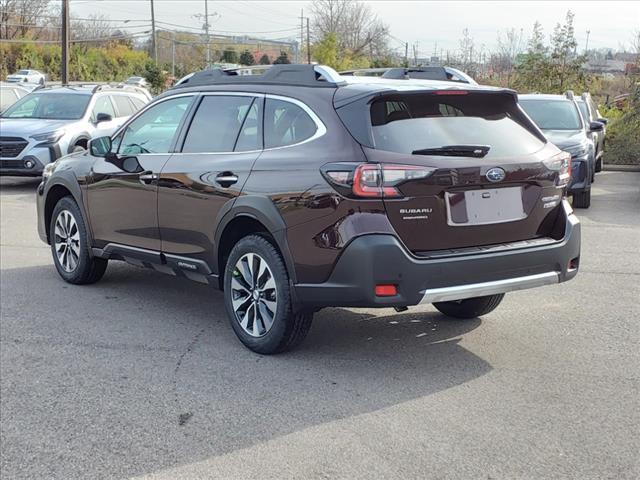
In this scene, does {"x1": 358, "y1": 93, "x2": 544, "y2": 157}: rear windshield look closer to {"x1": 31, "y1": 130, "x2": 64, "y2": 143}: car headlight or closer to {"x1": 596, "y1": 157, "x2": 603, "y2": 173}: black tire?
{"x1": 31, "y1": 130, "x2": 64, "y2": 143}: car headlight

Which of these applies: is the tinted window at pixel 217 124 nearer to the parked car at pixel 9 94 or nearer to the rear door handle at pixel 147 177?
the rear door handle at pixel 147 177

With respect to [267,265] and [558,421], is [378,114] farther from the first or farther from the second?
[558,421]

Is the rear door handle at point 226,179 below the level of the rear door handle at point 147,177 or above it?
above

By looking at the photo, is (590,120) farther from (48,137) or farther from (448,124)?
(448,124)

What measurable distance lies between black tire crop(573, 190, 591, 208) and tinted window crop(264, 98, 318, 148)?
7692 mm

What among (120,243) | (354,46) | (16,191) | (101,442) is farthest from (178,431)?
(354,46)

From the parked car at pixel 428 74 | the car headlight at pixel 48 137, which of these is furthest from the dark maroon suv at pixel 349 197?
the car headlight at pixel 48 137

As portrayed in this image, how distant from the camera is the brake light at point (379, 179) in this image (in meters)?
4.32

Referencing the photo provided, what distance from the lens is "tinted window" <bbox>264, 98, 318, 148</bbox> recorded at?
4.84m

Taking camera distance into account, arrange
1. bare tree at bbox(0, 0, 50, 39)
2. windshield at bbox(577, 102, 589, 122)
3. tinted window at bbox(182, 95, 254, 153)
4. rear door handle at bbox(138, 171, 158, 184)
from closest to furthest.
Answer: tinted window at bbox(182, 95, 254, 153)
rear door handle at bbox(138, 171, 158, 184)
windshield at bbox(577, 102, 589, 122)
bare tree at bbox(0, 0, 50, 39)

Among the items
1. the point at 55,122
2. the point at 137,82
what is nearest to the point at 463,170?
the point at 55,122

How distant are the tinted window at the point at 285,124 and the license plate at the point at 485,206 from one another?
962 mm

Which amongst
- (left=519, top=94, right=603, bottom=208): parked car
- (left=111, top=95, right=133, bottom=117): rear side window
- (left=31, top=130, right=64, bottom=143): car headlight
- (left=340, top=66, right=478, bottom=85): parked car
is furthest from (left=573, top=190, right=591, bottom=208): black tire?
(left=111, top=95, right=133, bottom=117): rear side window

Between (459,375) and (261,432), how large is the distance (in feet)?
4.41
